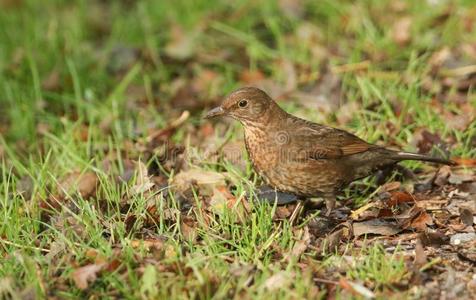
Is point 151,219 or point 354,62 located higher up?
point 354,62

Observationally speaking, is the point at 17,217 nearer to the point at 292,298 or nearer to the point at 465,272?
the point at 292,298

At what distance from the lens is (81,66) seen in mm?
7695

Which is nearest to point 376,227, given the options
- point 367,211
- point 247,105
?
point 367,211

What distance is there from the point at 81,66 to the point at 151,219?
3156mm

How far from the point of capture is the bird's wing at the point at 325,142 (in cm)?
539

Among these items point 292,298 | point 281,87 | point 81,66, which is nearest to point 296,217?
point 292,298

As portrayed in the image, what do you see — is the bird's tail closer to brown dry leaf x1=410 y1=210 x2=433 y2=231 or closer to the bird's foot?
brown dry leaf x1=410 y1=210 x2=433 y2=231

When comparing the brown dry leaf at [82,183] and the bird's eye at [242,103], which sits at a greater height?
the bird's eye at [242,103]

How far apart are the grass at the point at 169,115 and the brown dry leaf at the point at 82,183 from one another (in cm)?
7

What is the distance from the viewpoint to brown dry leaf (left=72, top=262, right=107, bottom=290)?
13.5ft

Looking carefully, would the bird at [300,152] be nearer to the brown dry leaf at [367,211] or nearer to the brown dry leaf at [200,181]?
the brown dry leaf at [367,211]

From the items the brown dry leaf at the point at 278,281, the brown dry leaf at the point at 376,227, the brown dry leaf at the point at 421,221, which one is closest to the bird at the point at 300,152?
the brown dry leaf at the point at 376,227

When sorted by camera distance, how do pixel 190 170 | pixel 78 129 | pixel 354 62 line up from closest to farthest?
pixel 190 170 → pixel 78 129 → pixel 354 62

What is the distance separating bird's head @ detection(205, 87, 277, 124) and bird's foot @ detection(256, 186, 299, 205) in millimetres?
476
